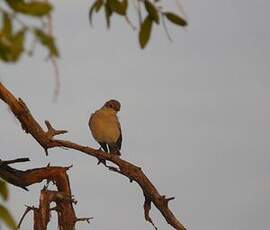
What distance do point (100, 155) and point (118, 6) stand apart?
365 cm

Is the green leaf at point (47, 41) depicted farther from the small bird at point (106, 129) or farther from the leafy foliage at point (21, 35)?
the small bird at point (106, 129)

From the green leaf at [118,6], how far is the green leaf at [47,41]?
0.71m

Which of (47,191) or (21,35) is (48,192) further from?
(21,35)

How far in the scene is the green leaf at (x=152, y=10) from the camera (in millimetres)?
1943

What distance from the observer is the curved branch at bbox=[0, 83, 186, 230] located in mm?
5145

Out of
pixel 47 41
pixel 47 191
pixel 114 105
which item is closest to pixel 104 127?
pixel 114 105

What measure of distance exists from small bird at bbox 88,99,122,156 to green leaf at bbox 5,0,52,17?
28.2 feet

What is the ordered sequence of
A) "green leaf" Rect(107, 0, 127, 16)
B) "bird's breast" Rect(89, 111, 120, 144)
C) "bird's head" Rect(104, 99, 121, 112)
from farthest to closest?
"bird's head" Rect(104, 99, 121, 112), "bird's breast" Rect(89, 111, 120, 144), "green leaf" Rect(107, 0, 127, 16)

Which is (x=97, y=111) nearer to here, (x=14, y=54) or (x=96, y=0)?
(x=96, y=0)

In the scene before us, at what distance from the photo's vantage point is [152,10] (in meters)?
1.96

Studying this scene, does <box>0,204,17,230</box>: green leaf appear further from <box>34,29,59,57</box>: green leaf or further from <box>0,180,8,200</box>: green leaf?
<box>34,29,59,57</box>: green leaf

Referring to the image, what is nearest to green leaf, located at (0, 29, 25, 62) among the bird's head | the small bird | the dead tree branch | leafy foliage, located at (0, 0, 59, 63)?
leafy foliage, located at (0, 0, 59, 63)

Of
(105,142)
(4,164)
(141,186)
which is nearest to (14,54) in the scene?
(4,164)

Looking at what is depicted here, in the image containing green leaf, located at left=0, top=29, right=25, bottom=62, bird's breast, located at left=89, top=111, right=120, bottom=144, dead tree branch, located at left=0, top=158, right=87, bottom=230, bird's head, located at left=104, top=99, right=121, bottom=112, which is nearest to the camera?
green leaf, located at left=0, top=29, right=25, bottom=62
